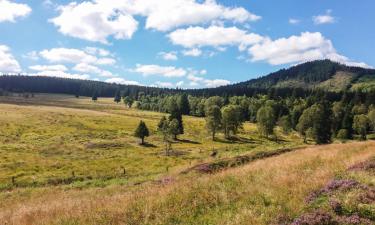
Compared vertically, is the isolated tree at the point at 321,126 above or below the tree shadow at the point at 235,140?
above

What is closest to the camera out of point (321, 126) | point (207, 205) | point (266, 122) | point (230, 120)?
point (207, 205)

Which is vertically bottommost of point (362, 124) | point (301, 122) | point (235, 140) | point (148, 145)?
point (148, 145)

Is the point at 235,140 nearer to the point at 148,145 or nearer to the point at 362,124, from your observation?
the point at 148,145

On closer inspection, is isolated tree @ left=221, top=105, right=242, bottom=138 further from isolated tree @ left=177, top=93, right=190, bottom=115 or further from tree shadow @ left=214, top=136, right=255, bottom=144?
isolated tree @ left=177, top=93, right=190, bottom=115

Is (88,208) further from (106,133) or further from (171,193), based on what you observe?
(106,133)

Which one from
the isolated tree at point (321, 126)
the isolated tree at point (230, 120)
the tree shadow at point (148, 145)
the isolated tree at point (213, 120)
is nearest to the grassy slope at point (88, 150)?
the tree shadow at point (148, 145)

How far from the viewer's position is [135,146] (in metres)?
95.8

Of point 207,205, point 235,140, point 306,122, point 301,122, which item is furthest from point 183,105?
point 207,205

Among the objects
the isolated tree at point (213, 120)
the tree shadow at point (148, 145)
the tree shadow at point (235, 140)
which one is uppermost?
the isolated tree at point (213, 120)

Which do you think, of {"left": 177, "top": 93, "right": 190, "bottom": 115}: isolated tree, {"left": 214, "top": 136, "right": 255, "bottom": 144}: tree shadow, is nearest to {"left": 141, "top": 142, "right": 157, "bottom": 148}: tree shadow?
{"left": 214, "top": 136, "right": 255, "bottom": 144}: tree shadow

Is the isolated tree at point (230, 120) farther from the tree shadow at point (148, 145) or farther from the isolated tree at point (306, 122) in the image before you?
the tree shadow at point (148, 145)

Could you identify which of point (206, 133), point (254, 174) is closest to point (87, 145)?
point (206, 133)

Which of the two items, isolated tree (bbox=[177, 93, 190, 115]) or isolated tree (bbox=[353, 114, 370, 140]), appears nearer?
isolated tree (bbox=[353, 114, 370, 140])

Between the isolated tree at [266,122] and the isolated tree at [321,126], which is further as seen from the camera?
the isolated tree at [266,122]
